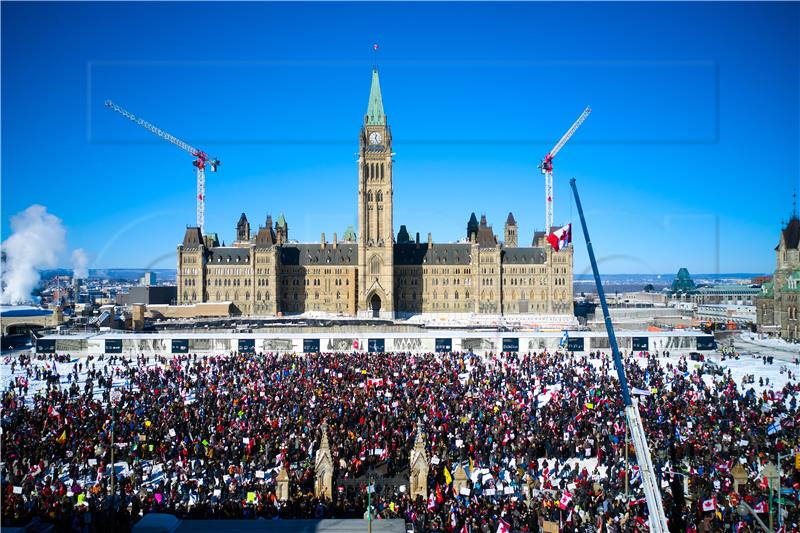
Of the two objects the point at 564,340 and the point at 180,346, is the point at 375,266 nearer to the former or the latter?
the point at 180,346

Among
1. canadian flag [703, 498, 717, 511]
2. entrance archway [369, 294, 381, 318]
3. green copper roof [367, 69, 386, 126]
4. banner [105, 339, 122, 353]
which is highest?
green copper roof [367, 69, 386, 126]

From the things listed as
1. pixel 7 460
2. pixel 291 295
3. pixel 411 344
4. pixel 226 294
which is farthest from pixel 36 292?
pixel 7 460

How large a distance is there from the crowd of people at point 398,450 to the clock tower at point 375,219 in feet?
190

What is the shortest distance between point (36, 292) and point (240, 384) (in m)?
103

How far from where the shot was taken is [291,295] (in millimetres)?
103000

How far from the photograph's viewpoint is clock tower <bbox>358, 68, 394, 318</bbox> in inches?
3863

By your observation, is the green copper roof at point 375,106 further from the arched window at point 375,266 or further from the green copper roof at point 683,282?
the green copper roof at point 683,282

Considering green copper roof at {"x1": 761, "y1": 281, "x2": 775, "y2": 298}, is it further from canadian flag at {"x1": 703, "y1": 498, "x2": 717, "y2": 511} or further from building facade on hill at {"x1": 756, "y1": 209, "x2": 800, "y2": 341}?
canadian flag at {"x1": 703, "y1": 498, "x2": 717, "y2": 511}

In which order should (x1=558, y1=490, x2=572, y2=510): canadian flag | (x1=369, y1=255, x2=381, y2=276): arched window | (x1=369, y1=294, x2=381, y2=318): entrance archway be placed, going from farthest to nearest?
(x1=369, y1=294, x2=381, y2=318): entrance archway → (x1=369, y1=255, x2=381, y2=276): arched window → (x1=558, y1=490, x2=572, y2=510): canadian flag

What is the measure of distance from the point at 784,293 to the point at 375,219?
2274 inches

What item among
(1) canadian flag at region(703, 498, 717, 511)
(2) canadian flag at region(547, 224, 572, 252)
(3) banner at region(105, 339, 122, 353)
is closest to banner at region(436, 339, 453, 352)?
(3) banner at region(105, 339, 122, 353)

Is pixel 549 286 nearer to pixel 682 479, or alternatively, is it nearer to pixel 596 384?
pixel 596 384

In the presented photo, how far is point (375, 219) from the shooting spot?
99.6 m

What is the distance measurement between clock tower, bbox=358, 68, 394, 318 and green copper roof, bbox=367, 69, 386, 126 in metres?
0.16
